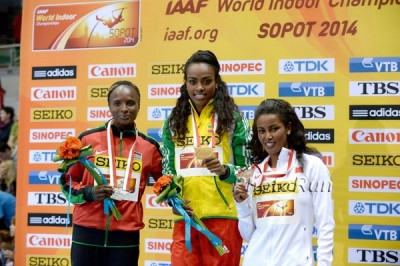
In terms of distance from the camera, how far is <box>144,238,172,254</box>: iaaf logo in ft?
17.1

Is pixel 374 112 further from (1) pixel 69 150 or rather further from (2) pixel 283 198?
(1) pixel 69 150

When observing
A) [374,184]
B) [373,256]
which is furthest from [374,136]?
[373,256]

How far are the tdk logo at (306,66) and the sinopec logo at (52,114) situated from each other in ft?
6.26

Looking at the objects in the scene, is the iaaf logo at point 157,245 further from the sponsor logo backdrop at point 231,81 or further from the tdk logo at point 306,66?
the tdk logo at point 306,66

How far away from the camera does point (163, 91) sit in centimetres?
523

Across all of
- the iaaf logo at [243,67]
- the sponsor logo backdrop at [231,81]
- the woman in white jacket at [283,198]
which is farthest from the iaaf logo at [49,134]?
the woman in white jacket at [283,198]

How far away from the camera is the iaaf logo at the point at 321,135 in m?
4.84

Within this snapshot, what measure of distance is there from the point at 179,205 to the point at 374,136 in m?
1.99

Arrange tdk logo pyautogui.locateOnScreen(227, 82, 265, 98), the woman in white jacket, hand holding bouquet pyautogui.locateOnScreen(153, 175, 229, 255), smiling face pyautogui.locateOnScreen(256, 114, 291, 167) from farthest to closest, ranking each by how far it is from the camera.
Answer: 1. tdk logo pyautogui.locateOnScreen(227, 82, 265, 98)
2. hand holding bouquet pyautogui.locateOnScreen(153, 175, 229, 255)
3. smiling face pyautogui.locateOnScreen(256, 114, 291, 167)
4. the woman in white jacket

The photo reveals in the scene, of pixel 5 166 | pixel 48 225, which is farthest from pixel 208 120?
pixel 5 166

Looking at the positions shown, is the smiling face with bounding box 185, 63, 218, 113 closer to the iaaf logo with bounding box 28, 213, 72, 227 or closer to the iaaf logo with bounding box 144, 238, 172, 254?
the iaaf logo with bounding box 144, 238, 172, 254

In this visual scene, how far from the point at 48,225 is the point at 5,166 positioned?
1.52 m

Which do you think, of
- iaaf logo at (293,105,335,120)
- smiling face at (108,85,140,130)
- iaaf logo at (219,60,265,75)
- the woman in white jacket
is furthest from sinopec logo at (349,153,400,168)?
smiling face at (108,85,140,130)

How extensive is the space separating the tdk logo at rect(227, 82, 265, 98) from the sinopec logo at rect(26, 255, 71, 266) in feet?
6.90
